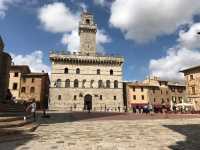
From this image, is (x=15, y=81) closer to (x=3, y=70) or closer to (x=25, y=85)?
(x=25, y=85)

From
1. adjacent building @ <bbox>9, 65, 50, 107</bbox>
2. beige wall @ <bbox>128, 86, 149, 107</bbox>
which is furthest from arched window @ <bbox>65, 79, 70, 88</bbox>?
beige wall @ <bbox>128, 86, 149, 107</bbox>

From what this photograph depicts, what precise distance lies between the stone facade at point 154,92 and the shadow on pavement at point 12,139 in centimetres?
4933

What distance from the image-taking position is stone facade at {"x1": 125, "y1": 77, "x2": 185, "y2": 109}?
59969 millimetres

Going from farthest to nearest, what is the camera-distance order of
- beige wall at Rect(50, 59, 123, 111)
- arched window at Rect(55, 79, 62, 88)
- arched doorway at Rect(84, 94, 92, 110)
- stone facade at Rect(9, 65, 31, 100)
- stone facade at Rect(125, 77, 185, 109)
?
1. stone facade at Rect(125, 77, 185, 109)
2. stone facade at Rect(9, 65, 31, 100)
3. arched doorway at Rect(84, 94, 92, 110)
4. arched window at Rect(55, 79, 62, 88)
5. beige wall at Rect(50, 59, 123, 111)

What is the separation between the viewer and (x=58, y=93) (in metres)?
52.4

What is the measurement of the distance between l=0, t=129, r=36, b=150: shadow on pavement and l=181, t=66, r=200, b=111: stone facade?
145 feet

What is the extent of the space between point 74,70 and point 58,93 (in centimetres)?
674

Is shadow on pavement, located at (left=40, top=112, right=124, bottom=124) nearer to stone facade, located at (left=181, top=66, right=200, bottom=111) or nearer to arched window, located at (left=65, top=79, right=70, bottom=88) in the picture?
arched window, located at (left=65, top=79, right=70, bottom=88)

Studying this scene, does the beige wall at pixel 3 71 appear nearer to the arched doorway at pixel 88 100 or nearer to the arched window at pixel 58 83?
the arched window at pixel 58 83

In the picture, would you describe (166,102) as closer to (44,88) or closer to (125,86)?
(125,86)

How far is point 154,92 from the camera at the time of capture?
6228cm

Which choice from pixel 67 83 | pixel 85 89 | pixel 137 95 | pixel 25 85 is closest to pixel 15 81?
pixel 25 85

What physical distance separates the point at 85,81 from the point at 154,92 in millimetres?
20037

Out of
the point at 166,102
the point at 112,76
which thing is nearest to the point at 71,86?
the point at 112,76
